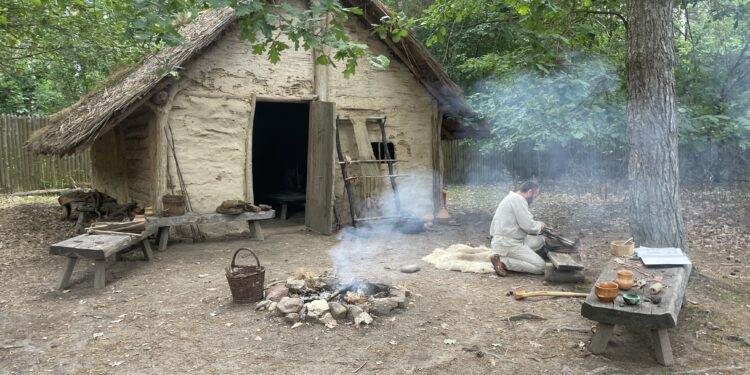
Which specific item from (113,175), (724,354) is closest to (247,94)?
(113,175)

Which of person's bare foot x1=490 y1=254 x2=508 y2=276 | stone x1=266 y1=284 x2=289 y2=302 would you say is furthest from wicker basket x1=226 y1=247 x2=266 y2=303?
person's bare foot x1=490 y1=254 x2=508 y2=276

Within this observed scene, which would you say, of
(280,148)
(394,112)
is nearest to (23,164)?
(280,148)

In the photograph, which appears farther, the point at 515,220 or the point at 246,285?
the point at 515,220

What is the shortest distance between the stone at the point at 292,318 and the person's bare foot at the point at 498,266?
2.65 m

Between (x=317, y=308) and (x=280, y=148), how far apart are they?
8938 millimetres

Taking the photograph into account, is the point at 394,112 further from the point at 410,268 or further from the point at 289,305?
the point at 289,305

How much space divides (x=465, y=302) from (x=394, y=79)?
5364 millimetres

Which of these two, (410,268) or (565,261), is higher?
(565,261)

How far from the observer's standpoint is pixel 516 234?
588 cm

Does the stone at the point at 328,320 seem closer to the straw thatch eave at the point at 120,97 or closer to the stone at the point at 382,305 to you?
the stone at the point at 382,305

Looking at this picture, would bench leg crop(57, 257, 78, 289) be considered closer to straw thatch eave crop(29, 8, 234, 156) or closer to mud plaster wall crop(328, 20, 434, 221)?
straw thatch eave crop(29, 8, 234, 156)

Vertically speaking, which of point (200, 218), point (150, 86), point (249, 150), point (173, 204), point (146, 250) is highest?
point (150, 86)

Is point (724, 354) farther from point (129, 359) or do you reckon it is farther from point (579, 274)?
point (129, 359)

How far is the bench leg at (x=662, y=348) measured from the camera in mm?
3467
